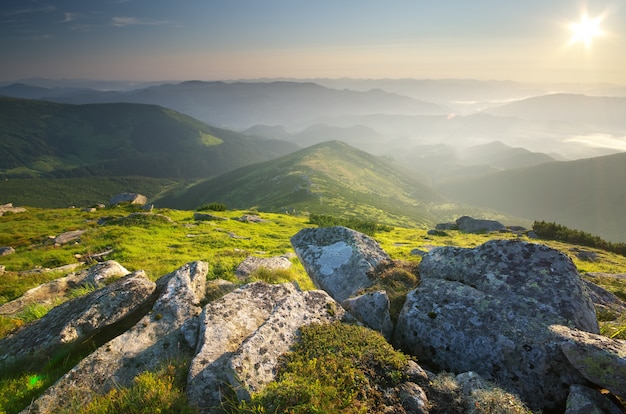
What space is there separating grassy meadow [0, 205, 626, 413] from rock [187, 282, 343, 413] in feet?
1.45

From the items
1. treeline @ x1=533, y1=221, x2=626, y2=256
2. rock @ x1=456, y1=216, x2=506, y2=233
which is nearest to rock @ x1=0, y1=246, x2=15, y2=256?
treeline @ x1=533, y1=221, x2=626, y2=256

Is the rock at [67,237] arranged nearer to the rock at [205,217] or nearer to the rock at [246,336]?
A: the rock at [205,217]

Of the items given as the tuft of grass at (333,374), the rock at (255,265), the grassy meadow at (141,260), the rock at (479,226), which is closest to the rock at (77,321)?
the grassy meadow at (141,260)

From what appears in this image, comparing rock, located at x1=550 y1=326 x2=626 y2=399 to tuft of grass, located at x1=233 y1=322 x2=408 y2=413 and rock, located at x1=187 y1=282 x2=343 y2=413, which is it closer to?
tuft of grass, located at x1=233 y1=322 x2=408 y2=413

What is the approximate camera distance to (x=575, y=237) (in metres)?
51.8

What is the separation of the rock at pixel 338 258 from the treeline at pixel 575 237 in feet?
184

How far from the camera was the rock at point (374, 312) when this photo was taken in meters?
8.98

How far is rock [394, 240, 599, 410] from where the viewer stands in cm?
720

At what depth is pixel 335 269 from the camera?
13.5 metres

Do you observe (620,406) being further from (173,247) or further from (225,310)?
(173,247)

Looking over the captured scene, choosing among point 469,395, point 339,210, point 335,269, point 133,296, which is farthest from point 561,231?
point 339,210

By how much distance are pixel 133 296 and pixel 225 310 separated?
3.52 meters

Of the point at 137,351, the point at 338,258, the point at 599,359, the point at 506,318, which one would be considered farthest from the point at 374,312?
the point at 137,351

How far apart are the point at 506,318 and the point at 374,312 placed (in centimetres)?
374
